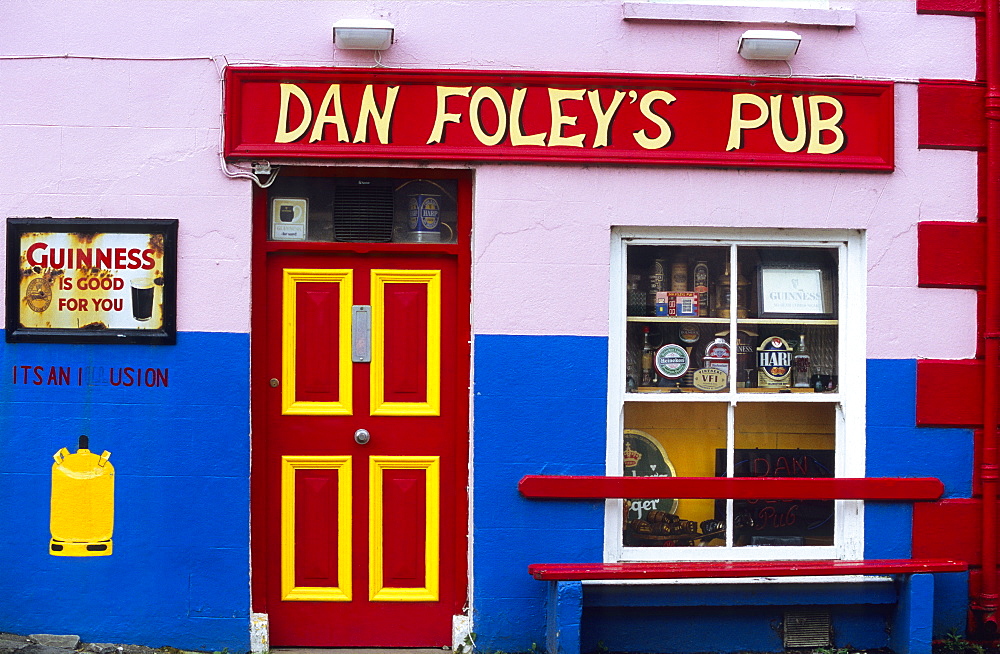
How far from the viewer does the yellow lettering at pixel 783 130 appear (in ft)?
16.7

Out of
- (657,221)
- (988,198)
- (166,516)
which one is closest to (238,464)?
(166,516)

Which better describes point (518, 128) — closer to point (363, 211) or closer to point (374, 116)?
point (374, 116)

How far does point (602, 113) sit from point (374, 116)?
1.24 meters

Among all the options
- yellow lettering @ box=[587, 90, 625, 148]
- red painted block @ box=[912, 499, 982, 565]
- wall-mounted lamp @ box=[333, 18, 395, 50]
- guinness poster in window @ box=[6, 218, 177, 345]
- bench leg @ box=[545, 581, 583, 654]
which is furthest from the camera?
red painted block @ box=[912, 499, 982, 565]

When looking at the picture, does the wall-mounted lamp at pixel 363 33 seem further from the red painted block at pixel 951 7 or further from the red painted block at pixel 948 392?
the red painted block at pixel 948 392

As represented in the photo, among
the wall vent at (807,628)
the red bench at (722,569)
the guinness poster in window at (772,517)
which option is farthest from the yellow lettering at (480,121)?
the wall vent at (807,628)

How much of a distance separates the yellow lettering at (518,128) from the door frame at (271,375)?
33 centimetres

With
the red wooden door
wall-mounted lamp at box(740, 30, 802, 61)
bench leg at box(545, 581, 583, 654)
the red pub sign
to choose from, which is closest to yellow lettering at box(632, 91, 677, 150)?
the red pub sign

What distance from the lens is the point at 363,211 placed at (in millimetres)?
5133

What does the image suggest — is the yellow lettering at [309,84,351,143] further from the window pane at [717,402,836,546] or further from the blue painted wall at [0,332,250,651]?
the window pane at [717,402,836,546]

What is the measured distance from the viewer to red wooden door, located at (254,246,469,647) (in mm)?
5102

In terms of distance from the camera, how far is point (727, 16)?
16.6 ft

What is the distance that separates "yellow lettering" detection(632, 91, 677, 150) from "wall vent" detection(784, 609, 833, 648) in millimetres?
2678

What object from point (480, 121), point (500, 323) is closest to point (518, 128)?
point (480, 121)
